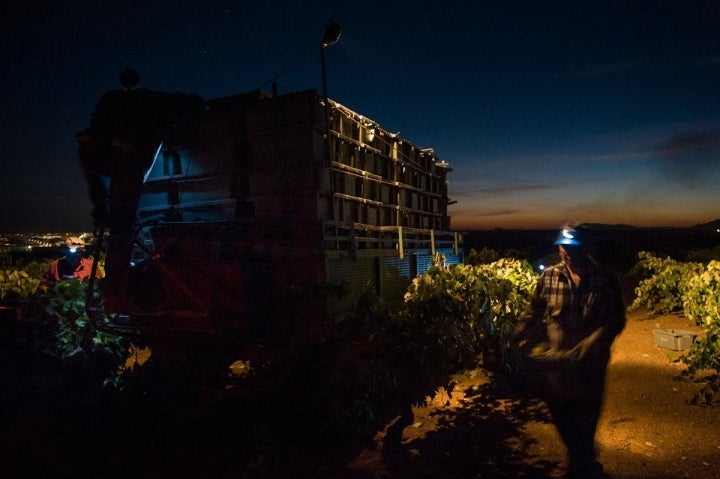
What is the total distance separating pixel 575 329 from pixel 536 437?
147cm

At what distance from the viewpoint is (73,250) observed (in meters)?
9.08

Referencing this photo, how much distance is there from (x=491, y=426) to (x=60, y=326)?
22.0 feet

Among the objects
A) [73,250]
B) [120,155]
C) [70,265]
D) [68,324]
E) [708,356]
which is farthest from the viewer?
[70,265]

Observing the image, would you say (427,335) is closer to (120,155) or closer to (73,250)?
(120,155)

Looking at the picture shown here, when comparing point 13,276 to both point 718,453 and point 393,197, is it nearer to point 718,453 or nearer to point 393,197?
point 393,197

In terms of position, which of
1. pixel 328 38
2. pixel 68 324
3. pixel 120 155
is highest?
pixel 328 38

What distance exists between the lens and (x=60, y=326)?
720 cm

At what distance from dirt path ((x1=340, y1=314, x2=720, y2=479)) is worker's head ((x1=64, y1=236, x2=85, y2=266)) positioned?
7355 mm

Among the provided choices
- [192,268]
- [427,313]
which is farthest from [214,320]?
[427,313]

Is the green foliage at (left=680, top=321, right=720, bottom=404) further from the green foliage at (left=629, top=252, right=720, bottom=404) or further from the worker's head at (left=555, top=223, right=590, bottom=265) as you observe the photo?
the worker's head at (left=555, top=223, right=590, bottom=265)

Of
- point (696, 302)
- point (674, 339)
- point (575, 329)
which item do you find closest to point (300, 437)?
point (575, 329)

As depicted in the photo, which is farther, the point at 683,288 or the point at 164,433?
the point at 683,288

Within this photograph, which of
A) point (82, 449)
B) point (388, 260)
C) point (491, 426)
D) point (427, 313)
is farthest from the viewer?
point (388, 260)

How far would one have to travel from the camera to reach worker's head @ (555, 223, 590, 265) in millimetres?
4773
